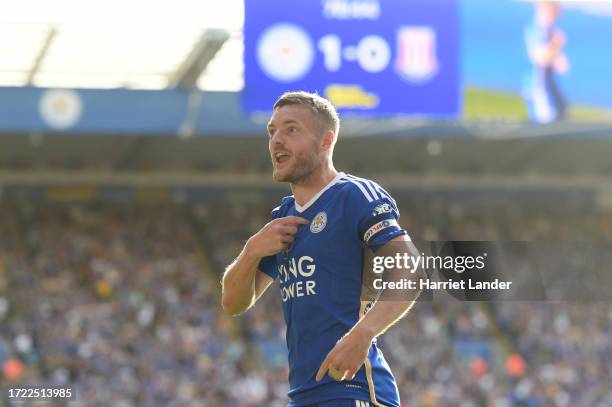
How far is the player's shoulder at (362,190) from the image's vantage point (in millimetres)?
3850

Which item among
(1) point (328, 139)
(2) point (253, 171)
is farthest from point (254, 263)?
(2) point (253, 171)

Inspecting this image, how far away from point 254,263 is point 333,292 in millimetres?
320

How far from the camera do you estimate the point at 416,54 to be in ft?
60.1

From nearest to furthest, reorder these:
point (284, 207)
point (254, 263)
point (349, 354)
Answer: point (349, 354) → point (254, 263) → point (284, 207)

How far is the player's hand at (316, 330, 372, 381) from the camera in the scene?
11.6 ft

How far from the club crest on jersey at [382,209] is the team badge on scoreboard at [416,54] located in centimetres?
1474

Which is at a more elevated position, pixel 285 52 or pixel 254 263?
pixel 285 52

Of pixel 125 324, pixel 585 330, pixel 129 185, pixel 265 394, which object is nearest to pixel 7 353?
pixel 125 324

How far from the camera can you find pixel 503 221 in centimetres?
2928

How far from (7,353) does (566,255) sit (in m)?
13.9

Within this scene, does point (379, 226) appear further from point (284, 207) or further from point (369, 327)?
point (284, 207)

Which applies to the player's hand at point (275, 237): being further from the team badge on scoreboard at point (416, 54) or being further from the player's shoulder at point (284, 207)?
the team badge on scoreboard at point (416, 54)

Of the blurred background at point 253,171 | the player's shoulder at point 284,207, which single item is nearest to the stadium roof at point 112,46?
the blurred background at point 253,171

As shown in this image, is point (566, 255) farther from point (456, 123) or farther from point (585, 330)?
point (456, 123)
